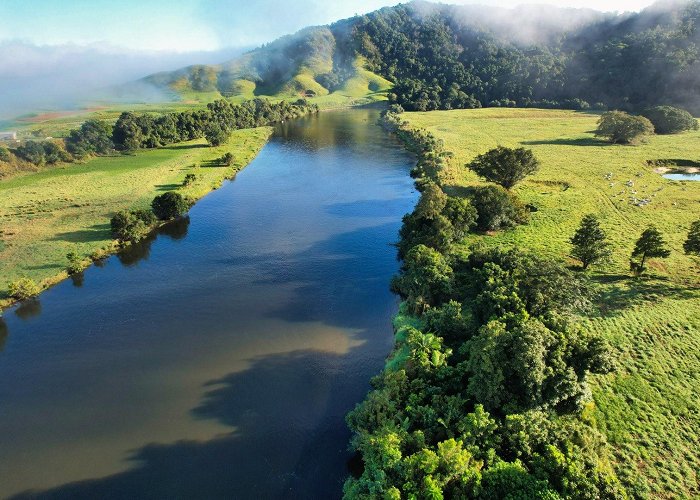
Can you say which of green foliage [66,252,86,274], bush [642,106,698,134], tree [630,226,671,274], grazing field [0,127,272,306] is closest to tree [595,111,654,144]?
bush [642,106,698,134]

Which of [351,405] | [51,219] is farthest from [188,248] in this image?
[351,405]

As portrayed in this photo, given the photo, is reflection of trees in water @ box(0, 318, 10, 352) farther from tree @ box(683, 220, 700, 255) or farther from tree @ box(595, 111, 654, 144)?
tree @ box(595, 111, 654, 144)

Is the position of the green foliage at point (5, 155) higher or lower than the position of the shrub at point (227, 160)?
higher

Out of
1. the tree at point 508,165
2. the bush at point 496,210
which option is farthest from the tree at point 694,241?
the tree at point 508,165

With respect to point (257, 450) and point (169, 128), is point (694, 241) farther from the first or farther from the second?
point (169, 128)

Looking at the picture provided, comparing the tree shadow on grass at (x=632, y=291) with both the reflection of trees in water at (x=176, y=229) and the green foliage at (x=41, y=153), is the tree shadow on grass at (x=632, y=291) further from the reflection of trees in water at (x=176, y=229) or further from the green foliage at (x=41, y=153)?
the green foliage at (x=41, y=153)
